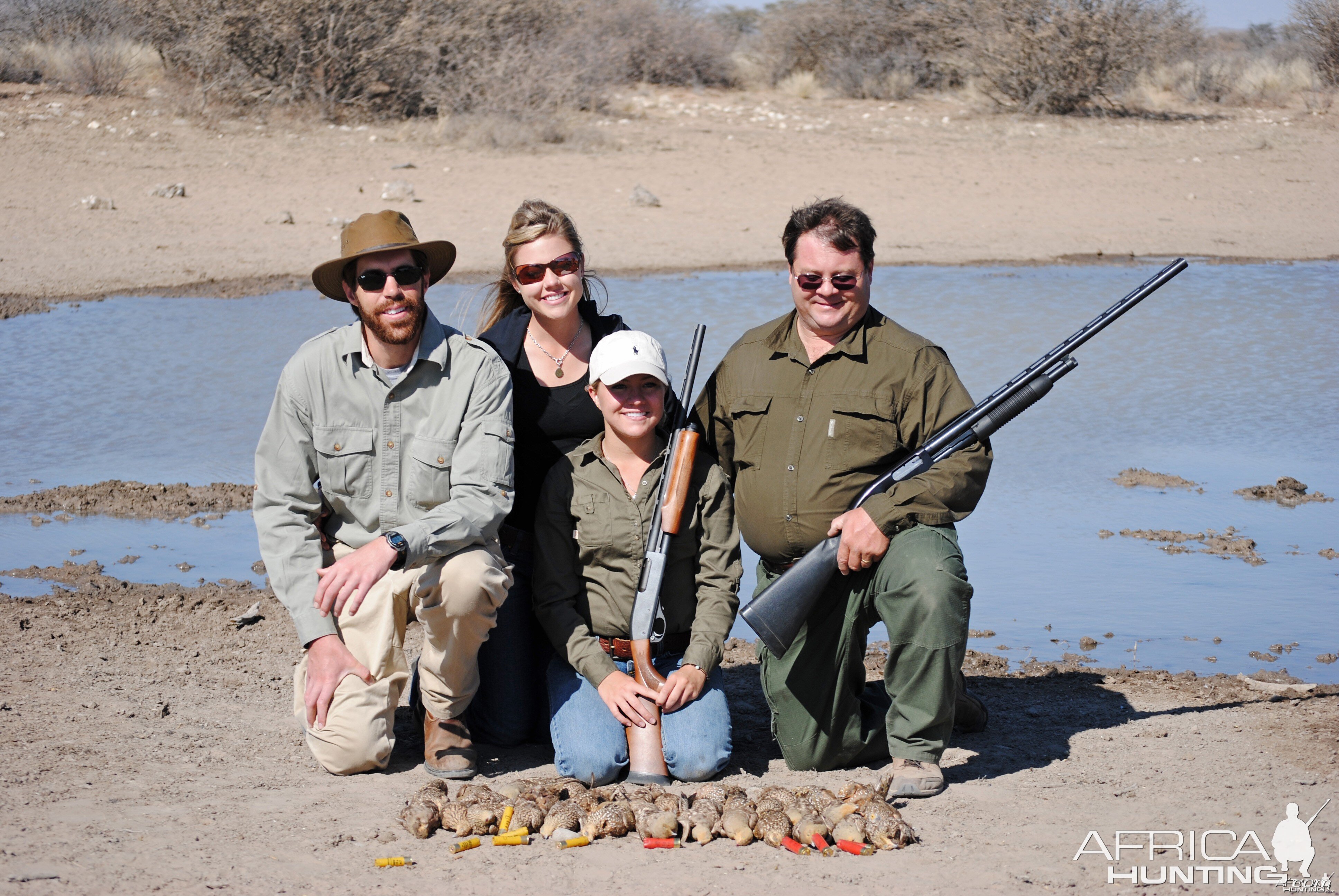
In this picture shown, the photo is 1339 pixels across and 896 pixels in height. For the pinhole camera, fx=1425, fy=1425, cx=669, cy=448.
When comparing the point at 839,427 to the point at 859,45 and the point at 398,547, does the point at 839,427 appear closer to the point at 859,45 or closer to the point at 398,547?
the point at 398,547

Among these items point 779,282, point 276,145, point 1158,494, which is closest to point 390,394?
point 1158,494

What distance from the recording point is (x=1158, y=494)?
7469 millimetres

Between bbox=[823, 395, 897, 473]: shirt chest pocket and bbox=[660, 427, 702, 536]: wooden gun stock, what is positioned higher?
bbox=[823, 395, 897, 473]: shirt chest pocket

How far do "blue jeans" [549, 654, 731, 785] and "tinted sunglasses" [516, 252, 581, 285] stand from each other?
1.27 meters

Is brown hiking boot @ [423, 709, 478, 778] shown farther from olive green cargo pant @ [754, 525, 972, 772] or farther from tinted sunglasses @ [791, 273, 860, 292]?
tinted sunglasses @ [791, 273, 860, 292]

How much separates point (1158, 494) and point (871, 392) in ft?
12.3

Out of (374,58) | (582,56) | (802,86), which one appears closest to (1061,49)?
(802,86)

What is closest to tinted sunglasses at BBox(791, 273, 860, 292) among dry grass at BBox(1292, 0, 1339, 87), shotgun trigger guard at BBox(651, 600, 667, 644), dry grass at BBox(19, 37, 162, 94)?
shotgun trigger guard at BBox(651, 600, 667, 644)

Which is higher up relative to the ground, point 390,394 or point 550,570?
point 390,394

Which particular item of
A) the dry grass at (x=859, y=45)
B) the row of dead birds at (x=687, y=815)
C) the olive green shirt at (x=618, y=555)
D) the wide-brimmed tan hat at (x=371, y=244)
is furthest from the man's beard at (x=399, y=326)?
the dry grass at (x=859, y=45)

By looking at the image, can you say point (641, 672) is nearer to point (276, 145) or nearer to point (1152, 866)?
point (1152, 866)

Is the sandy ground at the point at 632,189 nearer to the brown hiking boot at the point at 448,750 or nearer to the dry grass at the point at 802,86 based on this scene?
the dry grass at the point at 802,86

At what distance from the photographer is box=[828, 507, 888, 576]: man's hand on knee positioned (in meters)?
4.10

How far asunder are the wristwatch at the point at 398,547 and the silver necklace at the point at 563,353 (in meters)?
0.89
